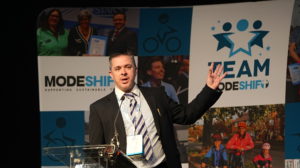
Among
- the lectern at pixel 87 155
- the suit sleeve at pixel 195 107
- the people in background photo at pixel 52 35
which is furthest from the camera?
the people in background photo at pixel 52 35

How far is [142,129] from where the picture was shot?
10.8 ft

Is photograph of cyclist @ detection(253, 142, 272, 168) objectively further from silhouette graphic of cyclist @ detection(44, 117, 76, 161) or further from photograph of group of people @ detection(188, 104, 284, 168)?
silhouette graphic of cyclist @ detection(44, 117, 76, 161)

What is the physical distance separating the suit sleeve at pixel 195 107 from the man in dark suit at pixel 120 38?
2.15 m

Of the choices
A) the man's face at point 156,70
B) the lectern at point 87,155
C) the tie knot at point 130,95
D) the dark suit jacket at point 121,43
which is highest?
the dark suit jacket at point 121,43

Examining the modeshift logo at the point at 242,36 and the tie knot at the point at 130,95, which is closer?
the tie knot at the point at 130,95

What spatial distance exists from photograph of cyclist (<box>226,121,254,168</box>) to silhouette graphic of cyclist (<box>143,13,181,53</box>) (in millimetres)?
1078

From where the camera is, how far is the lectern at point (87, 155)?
2861mm

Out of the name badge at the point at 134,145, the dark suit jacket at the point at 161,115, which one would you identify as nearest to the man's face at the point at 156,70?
the dark suit jacket at the point at 161,115

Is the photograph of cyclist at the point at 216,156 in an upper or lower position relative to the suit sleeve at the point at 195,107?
lower

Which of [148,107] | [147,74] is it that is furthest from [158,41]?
[148,107]

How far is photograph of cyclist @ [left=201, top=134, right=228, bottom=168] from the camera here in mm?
5555

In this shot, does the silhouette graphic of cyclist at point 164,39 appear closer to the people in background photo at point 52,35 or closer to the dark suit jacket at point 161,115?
the people in background photo at point 52,35

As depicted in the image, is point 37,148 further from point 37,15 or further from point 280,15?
point 280,15

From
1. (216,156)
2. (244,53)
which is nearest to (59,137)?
(216,156)
